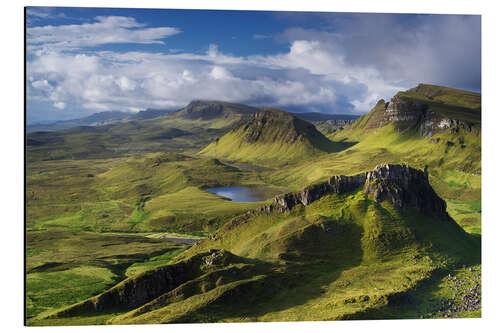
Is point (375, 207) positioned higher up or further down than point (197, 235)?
higher up

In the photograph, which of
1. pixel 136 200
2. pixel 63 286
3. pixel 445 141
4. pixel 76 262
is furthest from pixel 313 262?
pixel 445 141

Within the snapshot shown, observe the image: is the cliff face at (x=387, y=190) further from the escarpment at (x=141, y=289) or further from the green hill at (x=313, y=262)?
the escarpment at (x=141, y=289)

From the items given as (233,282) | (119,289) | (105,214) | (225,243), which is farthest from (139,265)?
(105,214)

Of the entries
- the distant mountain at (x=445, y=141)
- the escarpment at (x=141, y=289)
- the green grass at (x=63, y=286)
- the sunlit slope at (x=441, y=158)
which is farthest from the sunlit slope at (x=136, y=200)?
the distant mountain at (x=445, y=141)

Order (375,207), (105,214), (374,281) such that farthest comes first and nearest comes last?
(105,214) → (375,207) → (374,281)
